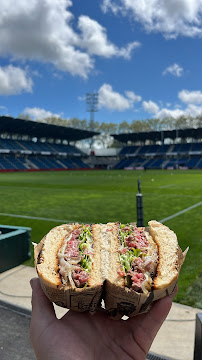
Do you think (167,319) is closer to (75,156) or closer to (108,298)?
(108,298)

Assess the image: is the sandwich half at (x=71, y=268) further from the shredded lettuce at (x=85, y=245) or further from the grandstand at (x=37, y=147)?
the grandstand at (x=37, y=147)

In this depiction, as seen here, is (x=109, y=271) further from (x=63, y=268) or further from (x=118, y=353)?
(x=118, y=353)

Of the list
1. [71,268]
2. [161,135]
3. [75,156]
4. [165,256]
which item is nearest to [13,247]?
[71,268]

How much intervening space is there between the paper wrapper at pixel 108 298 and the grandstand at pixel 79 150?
242 feet

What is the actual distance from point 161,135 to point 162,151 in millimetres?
7106

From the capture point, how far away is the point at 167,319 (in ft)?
15.2

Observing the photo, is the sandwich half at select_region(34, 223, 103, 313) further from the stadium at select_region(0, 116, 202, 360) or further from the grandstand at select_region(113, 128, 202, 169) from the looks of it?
the grandstand at select_region(113, 128, 202, 169)

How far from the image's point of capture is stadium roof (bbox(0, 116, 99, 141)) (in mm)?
74287

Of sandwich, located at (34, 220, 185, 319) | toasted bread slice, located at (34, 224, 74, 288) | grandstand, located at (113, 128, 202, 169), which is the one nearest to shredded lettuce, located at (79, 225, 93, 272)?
sandwich, located at (34, 220, 185, 319)

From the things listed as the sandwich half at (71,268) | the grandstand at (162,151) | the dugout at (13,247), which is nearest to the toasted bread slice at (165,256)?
the sandwich half at (71,268)

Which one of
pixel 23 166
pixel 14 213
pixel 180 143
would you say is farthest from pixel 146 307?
pixel 180 143

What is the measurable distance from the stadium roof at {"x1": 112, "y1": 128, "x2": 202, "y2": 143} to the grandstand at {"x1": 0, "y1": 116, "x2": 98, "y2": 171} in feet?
50.7

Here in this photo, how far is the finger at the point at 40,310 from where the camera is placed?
2.37 m

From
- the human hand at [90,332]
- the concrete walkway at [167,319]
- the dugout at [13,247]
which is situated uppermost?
the human hand at [90,332]
